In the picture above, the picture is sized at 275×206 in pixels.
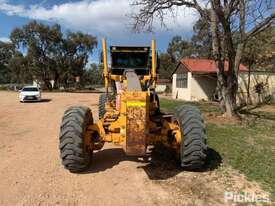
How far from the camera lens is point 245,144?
34.0 ft

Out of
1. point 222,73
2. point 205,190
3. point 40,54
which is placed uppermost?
point 40,54

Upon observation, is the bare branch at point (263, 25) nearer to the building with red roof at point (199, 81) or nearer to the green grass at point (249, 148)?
the green grass at point (249, 148)

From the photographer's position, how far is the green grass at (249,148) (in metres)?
7.20

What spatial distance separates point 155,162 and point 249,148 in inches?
124

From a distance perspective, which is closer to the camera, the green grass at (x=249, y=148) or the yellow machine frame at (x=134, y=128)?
the yellow machine frame at (x=134, y=128)

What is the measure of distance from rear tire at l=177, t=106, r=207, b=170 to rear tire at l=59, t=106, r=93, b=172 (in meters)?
1.97

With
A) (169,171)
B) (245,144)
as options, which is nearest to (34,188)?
(169,171)

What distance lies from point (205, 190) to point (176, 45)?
77.8 metres

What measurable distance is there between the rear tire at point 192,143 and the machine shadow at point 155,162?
0.31 m

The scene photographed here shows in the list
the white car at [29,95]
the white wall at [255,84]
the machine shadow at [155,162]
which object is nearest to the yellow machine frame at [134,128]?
the machine shadow at [155,162]

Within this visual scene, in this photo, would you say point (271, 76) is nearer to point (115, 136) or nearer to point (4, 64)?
point (115, 136)

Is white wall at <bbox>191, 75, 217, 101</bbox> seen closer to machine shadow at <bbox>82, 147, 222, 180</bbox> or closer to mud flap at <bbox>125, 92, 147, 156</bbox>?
machine shadow at <bbox>82, 147, 222, 180</bbox>

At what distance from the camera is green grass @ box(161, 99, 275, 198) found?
23.6ft

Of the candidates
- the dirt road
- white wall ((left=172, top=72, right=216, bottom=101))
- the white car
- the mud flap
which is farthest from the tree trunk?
the white car
